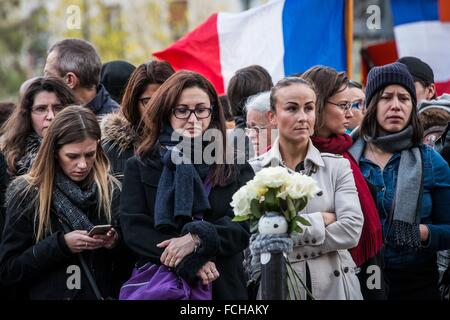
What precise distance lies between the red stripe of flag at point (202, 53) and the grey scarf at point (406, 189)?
12.2 ft

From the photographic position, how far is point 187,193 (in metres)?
5.53

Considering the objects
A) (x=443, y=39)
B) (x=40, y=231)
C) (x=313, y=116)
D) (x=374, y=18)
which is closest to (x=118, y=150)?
(x=40, y=231)

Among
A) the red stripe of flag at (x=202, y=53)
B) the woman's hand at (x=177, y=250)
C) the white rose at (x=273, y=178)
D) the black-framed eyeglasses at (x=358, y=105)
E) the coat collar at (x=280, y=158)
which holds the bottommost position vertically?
the woman's hand at (x=177, y=250)

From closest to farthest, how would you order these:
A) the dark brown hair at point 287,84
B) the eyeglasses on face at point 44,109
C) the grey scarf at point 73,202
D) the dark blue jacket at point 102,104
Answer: the grey scarf at point 73,202
the dark brown hair at point 287,84
the eyeglasses on face at point 44,109
the dark blue jacket at point 102,104

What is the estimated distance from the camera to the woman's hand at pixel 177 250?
17.8 ft

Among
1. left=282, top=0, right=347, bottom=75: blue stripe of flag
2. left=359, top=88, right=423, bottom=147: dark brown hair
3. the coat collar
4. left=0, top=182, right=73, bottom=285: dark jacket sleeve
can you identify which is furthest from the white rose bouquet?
left=282, top=0, right=347, bottom=75: blue stripe of flag

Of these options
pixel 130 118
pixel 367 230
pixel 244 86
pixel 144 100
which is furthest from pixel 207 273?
pixel 244 86

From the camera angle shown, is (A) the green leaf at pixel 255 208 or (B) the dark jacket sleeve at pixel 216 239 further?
(B) the dark jacket sleeve at pixel 216 239

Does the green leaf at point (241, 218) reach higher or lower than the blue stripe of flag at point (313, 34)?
lower

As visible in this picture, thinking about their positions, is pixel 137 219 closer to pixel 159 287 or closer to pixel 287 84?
pixel 159 287

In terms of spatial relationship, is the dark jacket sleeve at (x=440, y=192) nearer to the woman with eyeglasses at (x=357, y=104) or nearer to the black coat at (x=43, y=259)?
the woman with eyeglasses at (x=357, y=104)

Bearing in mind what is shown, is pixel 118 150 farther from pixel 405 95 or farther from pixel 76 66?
pixel 405 95

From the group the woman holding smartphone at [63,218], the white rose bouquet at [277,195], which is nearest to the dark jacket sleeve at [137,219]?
the woman holding smartphone at [63,218]
